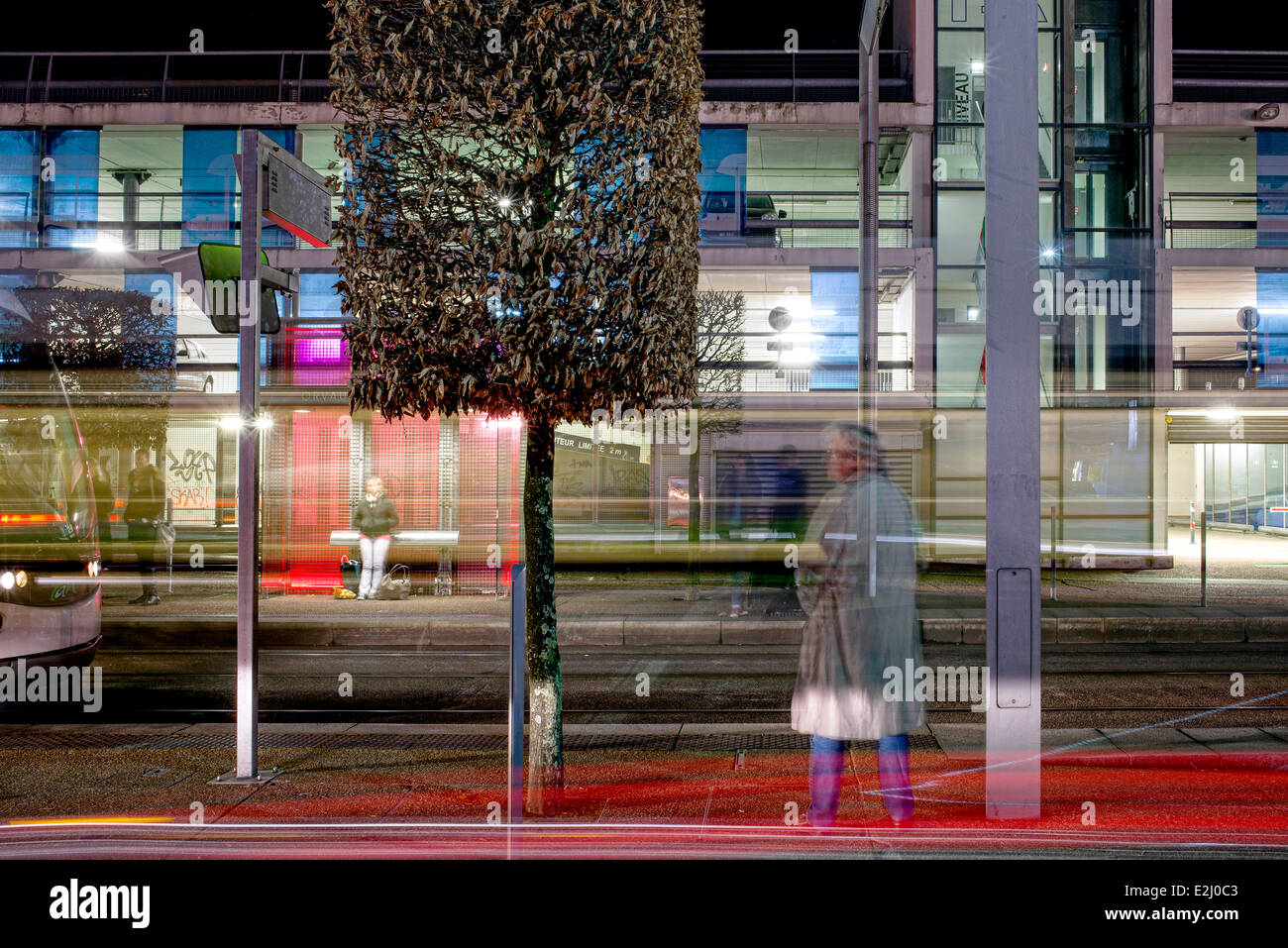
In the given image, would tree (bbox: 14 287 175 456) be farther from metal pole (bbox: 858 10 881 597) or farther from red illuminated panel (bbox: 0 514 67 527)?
metal pole (bbox: 858 10 881 597)

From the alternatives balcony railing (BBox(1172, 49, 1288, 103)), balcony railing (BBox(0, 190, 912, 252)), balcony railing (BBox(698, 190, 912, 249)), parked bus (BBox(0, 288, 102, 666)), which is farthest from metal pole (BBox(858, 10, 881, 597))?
balcony railing (BBox(1172, 49, 1288, 103))

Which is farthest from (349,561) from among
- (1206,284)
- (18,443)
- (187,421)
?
(1206,284)

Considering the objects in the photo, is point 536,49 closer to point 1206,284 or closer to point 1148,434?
point 1148,434

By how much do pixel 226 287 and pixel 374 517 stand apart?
7680mm

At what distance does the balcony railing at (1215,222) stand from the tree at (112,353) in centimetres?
2168

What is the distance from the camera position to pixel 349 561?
13.1 metres

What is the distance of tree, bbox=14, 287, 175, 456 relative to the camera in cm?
1656

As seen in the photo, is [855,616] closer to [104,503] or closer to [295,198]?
[295,198]

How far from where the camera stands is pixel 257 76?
2230 centimetres

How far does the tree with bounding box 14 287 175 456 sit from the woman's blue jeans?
51.7 ft

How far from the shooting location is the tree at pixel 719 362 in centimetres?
1645

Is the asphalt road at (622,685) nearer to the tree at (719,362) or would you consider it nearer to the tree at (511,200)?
the tree at (511,200)

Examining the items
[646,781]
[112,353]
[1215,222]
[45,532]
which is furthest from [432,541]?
[1215,222]

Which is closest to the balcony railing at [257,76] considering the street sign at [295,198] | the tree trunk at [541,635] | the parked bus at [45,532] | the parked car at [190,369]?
the parked car at [190,369]
